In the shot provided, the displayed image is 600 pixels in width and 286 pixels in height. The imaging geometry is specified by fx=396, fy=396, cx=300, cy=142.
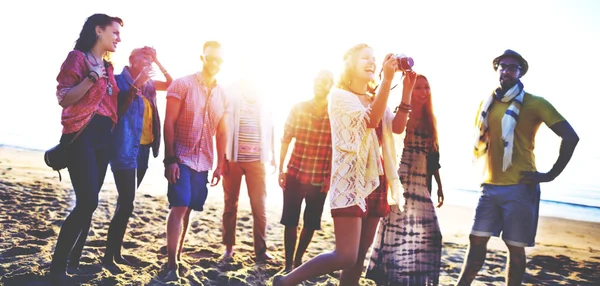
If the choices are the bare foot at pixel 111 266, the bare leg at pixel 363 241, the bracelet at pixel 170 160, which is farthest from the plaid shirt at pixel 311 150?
the bare foot at pixel 111 266

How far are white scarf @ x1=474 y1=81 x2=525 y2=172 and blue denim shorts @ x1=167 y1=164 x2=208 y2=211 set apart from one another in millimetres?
2517

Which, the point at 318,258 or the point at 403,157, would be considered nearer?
the point at 318,258

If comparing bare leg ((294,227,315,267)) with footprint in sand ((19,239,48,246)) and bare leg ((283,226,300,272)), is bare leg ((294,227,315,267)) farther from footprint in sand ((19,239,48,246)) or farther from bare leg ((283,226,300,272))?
footprint in sand ((19,239,48,246))

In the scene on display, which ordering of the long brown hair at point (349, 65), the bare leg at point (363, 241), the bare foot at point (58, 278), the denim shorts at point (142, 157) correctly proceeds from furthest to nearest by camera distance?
1. the denim shorts at point (142, 157)
2. the bare foot at point (58, 278)
3. the bare leg at point (363, 241)
4. the long brown hair at point (349, 65)

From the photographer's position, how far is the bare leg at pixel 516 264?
319cm

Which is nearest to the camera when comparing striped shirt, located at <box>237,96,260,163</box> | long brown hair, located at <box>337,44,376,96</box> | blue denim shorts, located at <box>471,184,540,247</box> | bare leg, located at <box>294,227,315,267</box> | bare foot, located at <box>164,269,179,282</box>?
long brown hair, located at <box>337,44,376,96</box>

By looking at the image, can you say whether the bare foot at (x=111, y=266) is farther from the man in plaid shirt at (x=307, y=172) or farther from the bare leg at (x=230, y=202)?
the man in plaid shirt at (x=307, y=172)

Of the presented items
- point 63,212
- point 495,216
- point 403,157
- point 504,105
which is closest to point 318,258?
point 403,157

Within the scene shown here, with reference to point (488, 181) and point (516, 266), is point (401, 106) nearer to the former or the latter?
point (488, 181)

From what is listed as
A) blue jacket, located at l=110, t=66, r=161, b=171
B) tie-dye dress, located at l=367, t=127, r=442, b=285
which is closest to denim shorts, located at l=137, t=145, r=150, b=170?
blue jacket, located at l=110, t=66, r=161, b=171

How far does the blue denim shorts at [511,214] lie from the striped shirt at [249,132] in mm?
2269

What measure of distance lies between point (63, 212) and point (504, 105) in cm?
563

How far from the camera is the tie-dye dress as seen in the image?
11.4ft

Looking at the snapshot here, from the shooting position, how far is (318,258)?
250 cm
